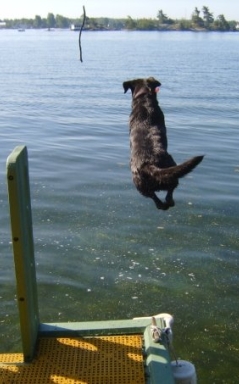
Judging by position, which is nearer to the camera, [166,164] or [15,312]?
[166,164]

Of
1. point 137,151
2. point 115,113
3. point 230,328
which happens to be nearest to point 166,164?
point 137,151

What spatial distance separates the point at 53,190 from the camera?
14617 mm

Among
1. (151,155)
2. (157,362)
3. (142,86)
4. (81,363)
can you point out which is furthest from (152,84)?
(81,363)

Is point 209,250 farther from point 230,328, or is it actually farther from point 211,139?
point 211,139

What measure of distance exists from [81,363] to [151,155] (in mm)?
2595

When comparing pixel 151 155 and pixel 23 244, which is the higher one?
pixel 151 155

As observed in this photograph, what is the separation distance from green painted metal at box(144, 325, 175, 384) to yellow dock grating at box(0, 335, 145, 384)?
0.29ft

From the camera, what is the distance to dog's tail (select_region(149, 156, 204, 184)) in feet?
12.3

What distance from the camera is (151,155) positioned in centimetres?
405

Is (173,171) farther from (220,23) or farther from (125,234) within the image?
(220,23)

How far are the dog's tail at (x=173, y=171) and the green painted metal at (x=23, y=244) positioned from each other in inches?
62.1

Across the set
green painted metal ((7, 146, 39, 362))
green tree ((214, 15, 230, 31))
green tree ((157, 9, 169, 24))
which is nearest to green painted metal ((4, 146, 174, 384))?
green painted metal ((7, 146, 39, 362))

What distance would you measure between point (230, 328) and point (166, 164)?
525 centimetres

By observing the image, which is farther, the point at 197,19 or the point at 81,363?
the point at 197,19
